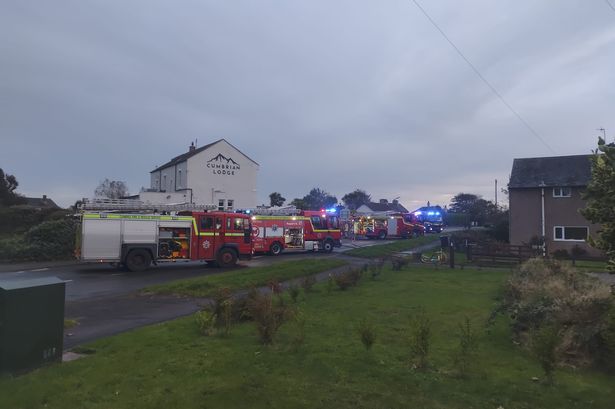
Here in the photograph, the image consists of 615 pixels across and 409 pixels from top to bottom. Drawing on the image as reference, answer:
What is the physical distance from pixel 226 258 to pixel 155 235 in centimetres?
392

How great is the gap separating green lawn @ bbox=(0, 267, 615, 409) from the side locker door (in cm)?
1400

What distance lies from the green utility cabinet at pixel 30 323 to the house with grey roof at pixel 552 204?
1116 inches

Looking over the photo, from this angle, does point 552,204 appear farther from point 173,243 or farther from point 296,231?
point 173,243

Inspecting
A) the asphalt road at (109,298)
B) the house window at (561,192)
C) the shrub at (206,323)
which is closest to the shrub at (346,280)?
the asphalt road at (109,298)

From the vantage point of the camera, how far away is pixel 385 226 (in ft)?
161

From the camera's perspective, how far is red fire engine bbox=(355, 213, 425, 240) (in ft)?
161

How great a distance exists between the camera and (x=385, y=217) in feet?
162

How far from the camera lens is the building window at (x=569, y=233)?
28.8 meters

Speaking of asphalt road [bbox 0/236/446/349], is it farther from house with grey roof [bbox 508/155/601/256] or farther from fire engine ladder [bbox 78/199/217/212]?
house with grey roof [bbox 508/155/601/256]

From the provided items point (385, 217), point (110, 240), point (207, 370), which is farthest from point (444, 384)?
point (385, 217)

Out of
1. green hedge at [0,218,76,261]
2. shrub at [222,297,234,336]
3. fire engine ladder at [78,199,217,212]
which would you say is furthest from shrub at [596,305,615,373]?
green hedge at [0,218,76,261]

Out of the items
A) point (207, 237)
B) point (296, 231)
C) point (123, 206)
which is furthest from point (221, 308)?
point (296, 231)

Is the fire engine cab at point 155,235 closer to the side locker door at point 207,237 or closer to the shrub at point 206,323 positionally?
the side locker door at point 207,237

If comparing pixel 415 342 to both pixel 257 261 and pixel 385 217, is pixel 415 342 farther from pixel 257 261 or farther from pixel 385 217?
pixel 385 217
